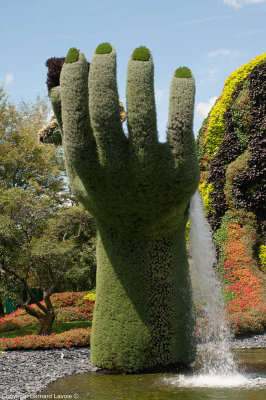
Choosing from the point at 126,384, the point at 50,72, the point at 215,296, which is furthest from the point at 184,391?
the point at 50,72

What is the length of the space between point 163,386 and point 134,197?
8.62 feet

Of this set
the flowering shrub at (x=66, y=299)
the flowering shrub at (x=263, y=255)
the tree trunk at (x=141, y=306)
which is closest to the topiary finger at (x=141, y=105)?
the tree trunk at (x=141, y=306)

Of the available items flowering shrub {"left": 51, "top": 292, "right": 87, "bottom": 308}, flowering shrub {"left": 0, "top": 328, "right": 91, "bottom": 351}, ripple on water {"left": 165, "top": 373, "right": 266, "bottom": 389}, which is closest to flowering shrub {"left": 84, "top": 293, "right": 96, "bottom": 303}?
flowering shrub {"left": 51, "top": 292, "right": 87, "bottom": 308}

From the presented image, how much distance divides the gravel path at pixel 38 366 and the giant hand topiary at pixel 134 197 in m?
0.89

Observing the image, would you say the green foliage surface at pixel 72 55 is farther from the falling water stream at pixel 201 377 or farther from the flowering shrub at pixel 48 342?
the flowering shrub at pixel 48 342

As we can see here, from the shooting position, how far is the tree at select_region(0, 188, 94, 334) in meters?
11.1

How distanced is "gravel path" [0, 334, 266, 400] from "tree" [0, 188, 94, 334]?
1859mm

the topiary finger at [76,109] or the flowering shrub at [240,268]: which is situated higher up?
the topiary finger at [76,109]

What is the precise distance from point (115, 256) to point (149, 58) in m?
3.01

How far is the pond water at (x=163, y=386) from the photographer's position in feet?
17.8

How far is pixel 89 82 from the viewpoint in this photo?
596 centimetres

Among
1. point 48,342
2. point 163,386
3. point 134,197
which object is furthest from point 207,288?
point 48,342

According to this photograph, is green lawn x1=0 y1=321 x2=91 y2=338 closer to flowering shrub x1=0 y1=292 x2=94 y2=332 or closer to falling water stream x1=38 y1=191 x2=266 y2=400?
flowering shrub x1=0 y1=292 x2=94 y2=332

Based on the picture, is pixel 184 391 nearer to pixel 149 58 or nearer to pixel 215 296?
pixel 215 296
